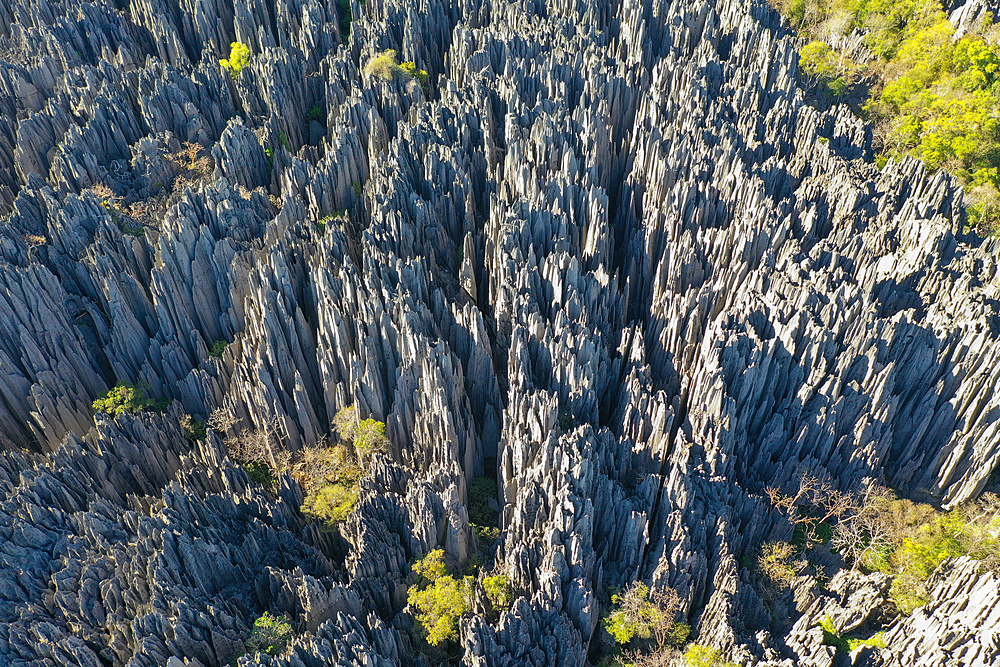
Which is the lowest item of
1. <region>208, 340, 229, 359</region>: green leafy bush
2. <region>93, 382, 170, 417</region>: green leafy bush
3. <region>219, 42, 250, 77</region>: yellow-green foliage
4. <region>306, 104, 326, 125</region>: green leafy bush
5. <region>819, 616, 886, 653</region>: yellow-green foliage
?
<region>819, 616, 886, 653</region>: yellow-green foliage

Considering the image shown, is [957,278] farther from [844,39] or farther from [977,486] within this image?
[844,39]

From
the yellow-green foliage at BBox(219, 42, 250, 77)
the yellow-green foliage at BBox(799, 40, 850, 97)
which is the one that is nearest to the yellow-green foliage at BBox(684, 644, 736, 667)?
the yellow-green foliage at BBox(799, 40, 850, 97)

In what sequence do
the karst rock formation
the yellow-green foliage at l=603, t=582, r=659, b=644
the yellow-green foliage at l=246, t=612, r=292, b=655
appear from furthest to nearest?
the yellow-green foliage at l=603, t=582, r=659, b=644
the karst rock formation
the yellow-green foliage at l=246, t=612, r=292, b=655

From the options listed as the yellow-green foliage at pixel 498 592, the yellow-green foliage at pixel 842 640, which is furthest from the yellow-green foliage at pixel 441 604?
the yellow-green foliage at pixel 842 640

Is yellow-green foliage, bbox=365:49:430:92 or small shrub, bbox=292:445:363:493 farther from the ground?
yellow-green foliage, bbox=365:49:430:92

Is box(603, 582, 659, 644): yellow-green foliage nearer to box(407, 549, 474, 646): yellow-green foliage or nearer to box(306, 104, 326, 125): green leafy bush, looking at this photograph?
box(407, 549, 474, 646): yellow-green foliage
